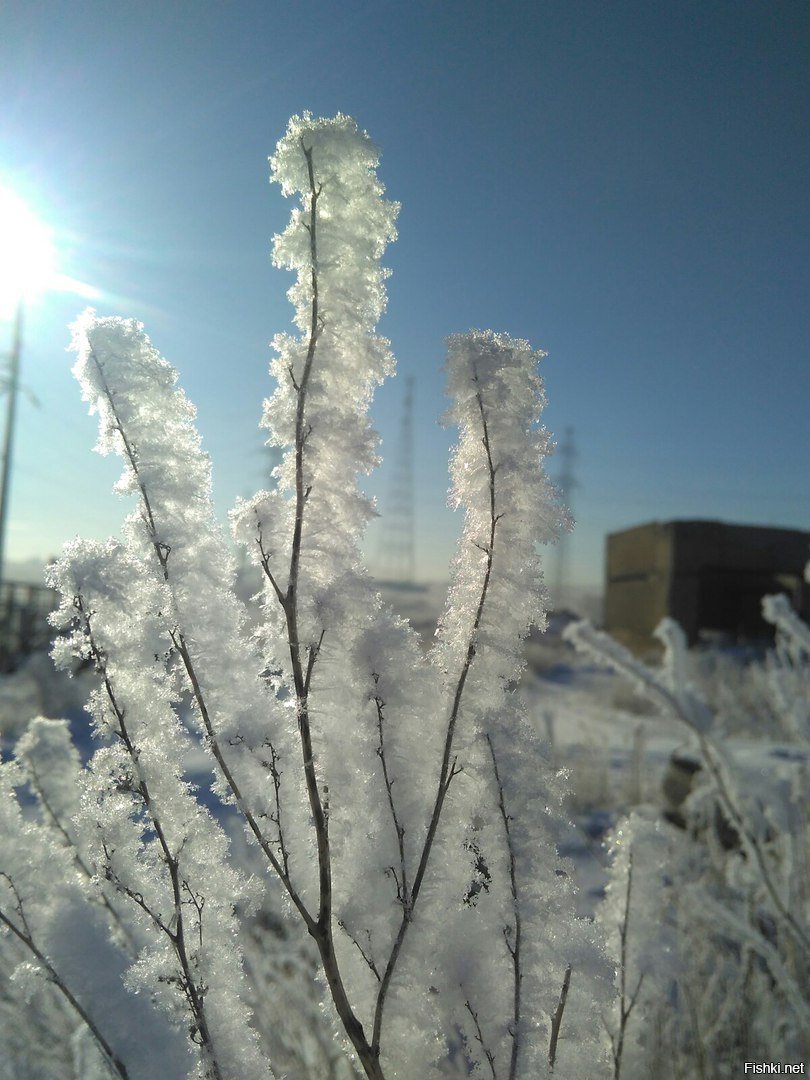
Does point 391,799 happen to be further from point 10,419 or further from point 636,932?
point 10,419

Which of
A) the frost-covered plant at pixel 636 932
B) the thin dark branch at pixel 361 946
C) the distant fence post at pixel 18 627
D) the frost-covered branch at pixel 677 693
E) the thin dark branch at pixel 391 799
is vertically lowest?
the distant fence post at pixel 18 627

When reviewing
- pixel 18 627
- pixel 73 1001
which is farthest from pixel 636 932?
pixel 18 627

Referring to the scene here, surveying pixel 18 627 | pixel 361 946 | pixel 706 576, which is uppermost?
pixel 706 576

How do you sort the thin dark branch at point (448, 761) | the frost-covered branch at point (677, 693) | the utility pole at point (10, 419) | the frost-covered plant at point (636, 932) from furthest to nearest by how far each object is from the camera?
the utility pole at point (10, 419)
the frost-covered plant at point (636, 932)
the thin dark branch at point (448, 761)
the frost-covered branch at point (677, 693)

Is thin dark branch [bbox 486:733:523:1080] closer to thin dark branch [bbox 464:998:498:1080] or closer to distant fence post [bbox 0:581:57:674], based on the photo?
thin dark branch [bbox 464:998:498:1080]

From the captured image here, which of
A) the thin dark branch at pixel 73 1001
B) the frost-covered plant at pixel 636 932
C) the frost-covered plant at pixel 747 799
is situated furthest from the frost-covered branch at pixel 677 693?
the thin dark branch at pixel 73 1001

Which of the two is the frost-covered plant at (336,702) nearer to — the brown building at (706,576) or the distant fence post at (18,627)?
the distant fence post at (18,627)
